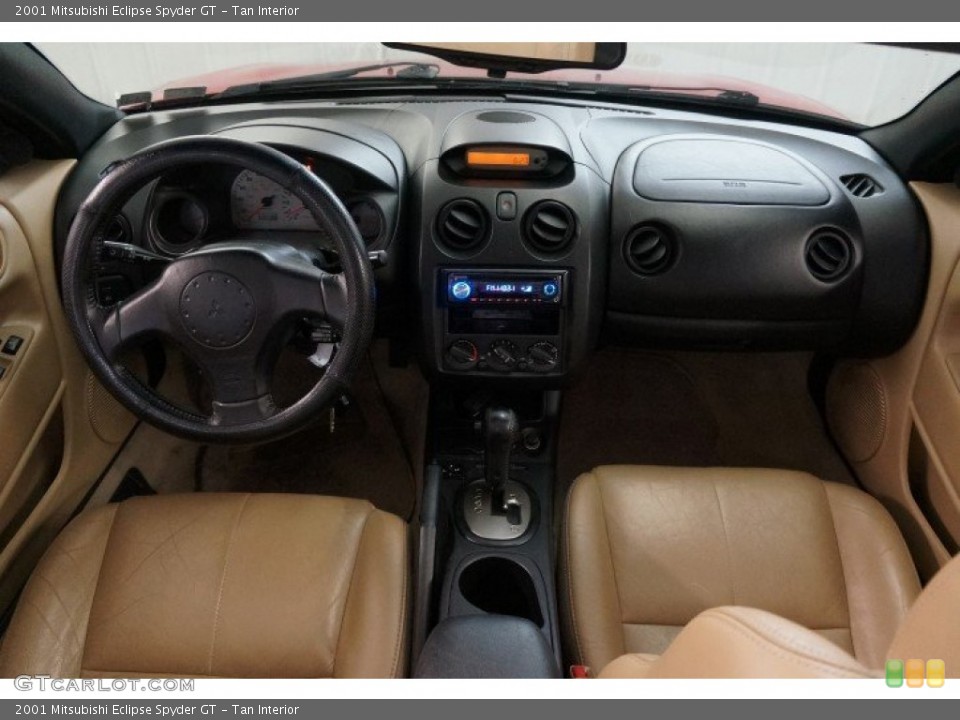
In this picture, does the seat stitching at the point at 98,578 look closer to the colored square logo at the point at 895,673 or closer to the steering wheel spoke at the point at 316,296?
the steering wheel spoke at the point at 316,296

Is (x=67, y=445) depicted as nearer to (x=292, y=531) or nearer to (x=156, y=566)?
(x=156, y=566)

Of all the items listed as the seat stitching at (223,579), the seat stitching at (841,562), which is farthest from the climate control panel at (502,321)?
the seat stitching at (841,562)

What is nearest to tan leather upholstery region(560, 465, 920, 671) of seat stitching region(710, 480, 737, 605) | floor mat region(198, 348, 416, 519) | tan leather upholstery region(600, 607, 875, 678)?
seat stitching region(710, 480, 737, 605)

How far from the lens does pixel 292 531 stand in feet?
4.17

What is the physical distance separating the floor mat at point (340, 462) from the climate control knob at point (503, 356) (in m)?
0.63

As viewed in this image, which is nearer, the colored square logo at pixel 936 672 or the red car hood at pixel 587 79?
the colored square logo at pixel 936 672

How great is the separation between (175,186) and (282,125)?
257mm

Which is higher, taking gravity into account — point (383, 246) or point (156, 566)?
point (383, 246)

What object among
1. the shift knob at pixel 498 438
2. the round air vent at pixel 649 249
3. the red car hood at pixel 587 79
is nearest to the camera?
the shift knob at pixel 498 438

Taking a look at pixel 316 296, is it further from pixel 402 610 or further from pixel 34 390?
pixel 34 390

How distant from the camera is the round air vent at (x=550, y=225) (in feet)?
4.47

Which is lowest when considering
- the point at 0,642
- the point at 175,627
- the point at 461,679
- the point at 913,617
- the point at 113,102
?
the point at 0,642

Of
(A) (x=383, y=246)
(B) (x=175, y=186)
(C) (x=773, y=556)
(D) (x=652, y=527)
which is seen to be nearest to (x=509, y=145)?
(A) (x=383, y=246)

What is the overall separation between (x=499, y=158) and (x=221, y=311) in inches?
23.7
